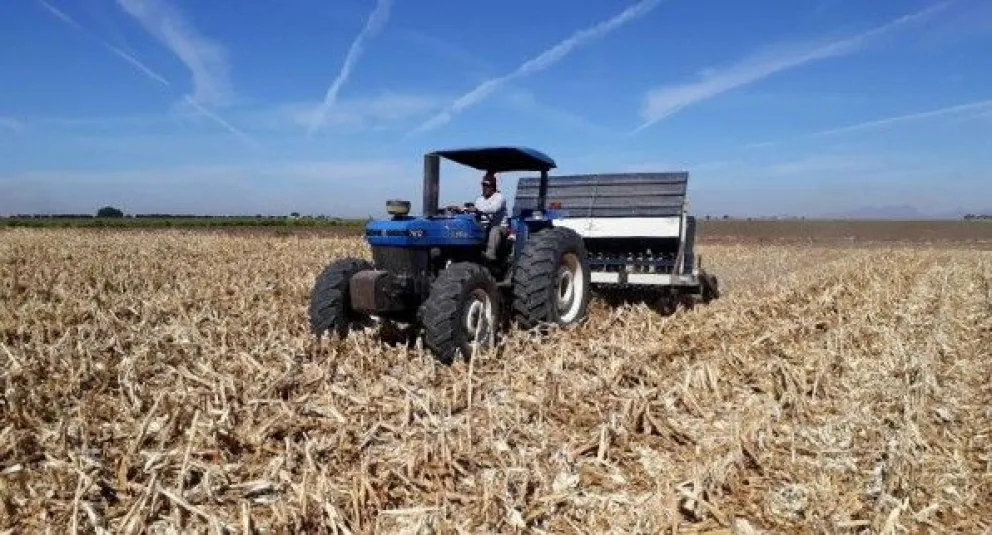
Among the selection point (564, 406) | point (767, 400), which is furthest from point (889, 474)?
point (564, 406)

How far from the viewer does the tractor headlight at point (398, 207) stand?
6242 mm


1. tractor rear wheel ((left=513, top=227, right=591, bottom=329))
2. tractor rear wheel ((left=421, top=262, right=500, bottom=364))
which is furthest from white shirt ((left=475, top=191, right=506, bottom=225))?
tractor rear wheel ((left=421, top=262, right=500, bottom=364))

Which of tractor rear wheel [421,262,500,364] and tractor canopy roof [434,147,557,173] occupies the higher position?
tractor canopy roof [434,147,557,173]

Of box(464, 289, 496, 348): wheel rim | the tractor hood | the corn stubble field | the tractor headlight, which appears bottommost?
the corn stubble field

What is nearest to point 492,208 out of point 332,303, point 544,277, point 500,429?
point 544,277

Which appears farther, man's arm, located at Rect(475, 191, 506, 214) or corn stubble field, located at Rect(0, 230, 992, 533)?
man's arm, located at Rect(475, 191, 506, 214)

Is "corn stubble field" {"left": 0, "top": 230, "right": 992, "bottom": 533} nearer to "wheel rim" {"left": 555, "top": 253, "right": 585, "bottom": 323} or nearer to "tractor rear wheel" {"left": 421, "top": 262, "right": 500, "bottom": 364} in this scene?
"tractor rear wheel" {"left": 421, "top": 262, "right": 500, "bottom": 364}

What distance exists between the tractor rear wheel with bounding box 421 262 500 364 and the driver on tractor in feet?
2.30

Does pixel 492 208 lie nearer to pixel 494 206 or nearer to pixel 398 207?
pixel 494 206

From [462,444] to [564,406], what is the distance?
108cm

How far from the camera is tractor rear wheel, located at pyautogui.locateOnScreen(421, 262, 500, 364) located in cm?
569

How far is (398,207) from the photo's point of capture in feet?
20.5

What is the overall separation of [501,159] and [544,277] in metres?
1.36

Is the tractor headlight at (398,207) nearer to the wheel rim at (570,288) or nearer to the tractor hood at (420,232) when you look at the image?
the tractor hood at (420,232)
